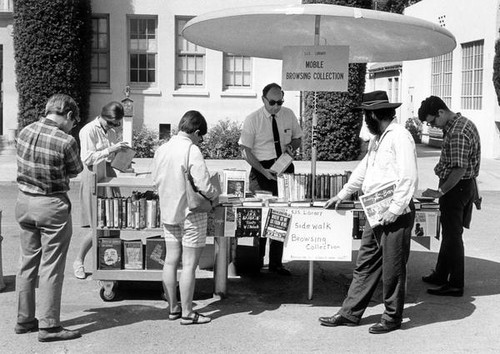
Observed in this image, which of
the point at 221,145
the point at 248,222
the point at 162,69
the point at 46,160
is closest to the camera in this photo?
the point at 46,160

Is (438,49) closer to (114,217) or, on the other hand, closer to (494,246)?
(494,246)

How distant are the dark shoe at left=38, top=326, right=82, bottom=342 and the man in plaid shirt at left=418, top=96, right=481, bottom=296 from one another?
11.7ft

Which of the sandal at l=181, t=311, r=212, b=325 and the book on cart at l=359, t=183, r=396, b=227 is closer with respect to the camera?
the book on cart at l=359, t=183, r=396, b=227

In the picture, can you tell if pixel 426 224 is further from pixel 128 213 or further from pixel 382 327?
pixel 128 213

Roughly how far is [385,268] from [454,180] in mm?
1441

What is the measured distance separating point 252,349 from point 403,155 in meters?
1.97

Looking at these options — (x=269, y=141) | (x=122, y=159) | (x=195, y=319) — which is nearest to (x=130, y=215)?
(x=122, y=159)

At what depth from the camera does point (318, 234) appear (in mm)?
6891

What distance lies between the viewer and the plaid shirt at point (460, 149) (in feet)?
23.3

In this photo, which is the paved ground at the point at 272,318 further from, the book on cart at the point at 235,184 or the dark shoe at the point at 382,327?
the book on cart at the point at 235,184

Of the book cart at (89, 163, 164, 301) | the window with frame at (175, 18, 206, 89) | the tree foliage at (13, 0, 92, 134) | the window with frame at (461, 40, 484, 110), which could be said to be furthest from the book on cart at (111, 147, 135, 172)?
the window with frame at (461, 40, 484, 110)

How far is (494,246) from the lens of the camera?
9984mm

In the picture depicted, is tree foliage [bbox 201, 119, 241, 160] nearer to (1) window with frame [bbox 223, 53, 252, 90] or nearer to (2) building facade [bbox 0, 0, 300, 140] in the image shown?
(2) building facade [bbox 0, 0, 300, 140]

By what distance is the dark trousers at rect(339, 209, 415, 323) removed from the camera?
6.12 metres
